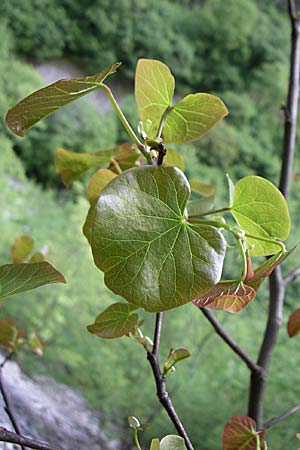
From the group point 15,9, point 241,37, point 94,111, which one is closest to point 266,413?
point 94,111

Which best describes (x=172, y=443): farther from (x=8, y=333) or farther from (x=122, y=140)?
(x=122, y=140)

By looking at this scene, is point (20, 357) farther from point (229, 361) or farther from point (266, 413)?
point (266, 413)

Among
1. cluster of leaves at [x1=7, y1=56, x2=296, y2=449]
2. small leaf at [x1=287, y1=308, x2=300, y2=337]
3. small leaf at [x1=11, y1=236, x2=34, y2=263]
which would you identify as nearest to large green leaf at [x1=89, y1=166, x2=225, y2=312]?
cluster of leaves at [x1=7, y1=56, x2=296, y2=449]

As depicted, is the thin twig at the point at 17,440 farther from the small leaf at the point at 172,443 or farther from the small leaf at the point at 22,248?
the small leaf at the point at 22,248

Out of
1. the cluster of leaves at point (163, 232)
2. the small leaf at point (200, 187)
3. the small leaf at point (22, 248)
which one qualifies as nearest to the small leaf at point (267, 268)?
the cluster of leaves at point (163, 232)

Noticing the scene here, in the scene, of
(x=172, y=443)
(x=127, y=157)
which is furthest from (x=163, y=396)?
(x=127, y=157)

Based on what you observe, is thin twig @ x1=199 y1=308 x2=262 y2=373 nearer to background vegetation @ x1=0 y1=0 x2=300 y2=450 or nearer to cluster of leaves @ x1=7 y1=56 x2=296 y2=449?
cluster of leaves @ x1=7 y1=56 x2=296 y2=449
